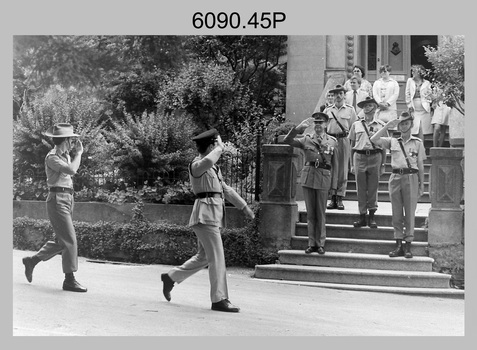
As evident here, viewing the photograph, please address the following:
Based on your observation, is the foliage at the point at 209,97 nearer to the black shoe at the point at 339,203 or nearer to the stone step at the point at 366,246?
the black shoe at the point at 339,203

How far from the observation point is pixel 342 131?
12.2 m

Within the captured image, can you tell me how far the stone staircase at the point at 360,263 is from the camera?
10.2 meters

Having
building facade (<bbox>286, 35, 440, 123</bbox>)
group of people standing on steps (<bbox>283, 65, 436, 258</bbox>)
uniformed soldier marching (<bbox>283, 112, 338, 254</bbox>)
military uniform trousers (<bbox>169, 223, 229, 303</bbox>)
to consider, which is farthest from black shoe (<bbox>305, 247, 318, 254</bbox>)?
building facade (<bbox>286, 35, 440, 123</bbox>)

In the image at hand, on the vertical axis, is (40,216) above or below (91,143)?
below

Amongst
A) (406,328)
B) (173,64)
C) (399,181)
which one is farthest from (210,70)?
(406,328)

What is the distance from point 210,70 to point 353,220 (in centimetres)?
350

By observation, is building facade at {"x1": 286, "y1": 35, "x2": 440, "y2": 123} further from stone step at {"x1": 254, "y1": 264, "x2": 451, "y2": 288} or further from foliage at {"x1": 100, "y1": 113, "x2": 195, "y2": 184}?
stone step at {"x1": 254, "y1": 264, "x2": 451, "y2": 288}

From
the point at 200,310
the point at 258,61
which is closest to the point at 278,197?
the point at 258,61

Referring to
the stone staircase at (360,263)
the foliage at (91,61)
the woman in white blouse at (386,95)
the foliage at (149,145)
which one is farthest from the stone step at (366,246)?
the foliage at (91,61)

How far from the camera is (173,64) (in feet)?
38.2

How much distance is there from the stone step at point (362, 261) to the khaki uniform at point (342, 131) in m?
1.69

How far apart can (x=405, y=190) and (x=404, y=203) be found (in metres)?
0.17

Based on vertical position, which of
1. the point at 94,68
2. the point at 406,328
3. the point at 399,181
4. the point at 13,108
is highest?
the point at 94,68
